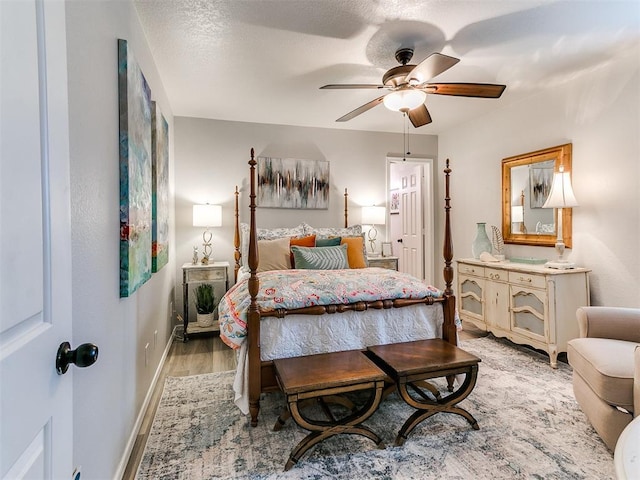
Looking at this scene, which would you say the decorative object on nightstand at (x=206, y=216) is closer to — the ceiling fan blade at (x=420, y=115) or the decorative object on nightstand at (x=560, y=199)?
the ceiling fan blade at (x=420, y=115)

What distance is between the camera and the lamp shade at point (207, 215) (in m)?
3.83

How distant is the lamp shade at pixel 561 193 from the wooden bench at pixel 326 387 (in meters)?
2.43

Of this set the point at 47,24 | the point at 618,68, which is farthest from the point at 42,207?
the point at 618,68

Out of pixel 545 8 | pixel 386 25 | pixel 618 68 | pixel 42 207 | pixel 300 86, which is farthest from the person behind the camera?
pixel 300 86

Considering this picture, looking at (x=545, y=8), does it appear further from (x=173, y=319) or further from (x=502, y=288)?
(x=173, y=319)

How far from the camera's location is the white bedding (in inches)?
84.7

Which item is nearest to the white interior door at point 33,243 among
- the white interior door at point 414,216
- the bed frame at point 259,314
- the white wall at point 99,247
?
the white wall at point 99,247

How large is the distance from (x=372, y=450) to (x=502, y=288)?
7.45ft

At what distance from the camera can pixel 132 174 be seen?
183 cm

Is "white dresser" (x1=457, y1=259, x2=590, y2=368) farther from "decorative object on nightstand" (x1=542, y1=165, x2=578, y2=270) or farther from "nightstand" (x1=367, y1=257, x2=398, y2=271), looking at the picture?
"nightstand" (x1=367, y1=257, x2=398, y2=271)

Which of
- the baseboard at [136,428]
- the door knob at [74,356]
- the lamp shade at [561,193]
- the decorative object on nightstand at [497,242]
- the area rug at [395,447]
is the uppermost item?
the lamp shade at [561,193]

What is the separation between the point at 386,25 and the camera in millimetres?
2307

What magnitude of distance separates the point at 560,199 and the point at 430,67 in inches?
74.7

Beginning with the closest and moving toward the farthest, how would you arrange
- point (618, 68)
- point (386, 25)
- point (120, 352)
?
point (120, 352)
point (386, 25)
point (618, 68)
